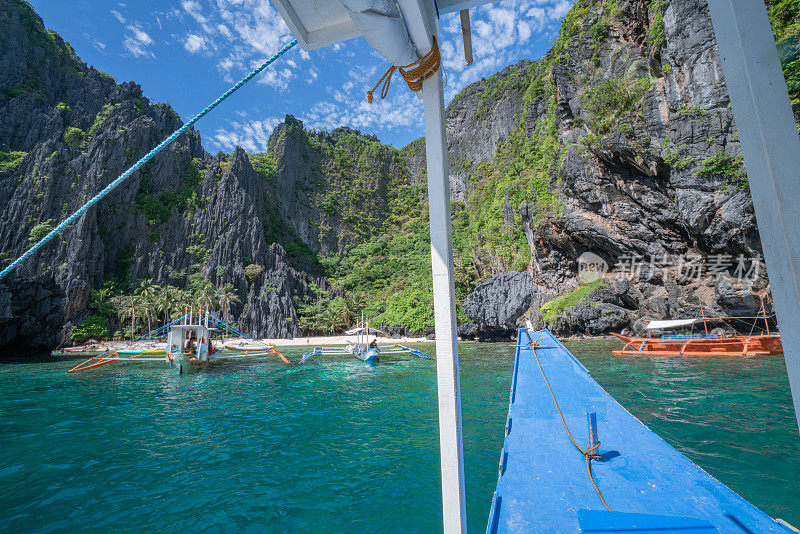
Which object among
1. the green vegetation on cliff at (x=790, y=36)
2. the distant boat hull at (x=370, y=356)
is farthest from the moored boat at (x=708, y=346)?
the distant boat hull at (x=370, y=356)

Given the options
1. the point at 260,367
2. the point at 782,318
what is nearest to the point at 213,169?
the point at 260,367

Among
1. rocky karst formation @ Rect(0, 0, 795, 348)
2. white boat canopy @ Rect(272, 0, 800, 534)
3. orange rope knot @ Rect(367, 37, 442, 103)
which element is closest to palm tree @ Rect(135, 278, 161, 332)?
rocky karst formation @ Rect(0, 0, 795, 348)

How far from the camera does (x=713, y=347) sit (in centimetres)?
1659

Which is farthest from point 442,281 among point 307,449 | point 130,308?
point 130,308

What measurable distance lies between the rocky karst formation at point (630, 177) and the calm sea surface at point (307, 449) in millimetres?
9412

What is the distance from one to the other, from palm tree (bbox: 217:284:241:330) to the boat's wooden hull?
46662 millimetres

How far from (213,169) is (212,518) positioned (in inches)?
2575

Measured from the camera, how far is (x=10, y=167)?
45219mm

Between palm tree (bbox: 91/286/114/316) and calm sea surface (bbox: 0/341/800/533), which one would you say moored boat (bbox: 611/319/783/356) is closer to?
calm sea surface (bbox: 0/341/800/533)

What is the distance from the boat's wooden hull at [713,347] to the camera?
15703mm

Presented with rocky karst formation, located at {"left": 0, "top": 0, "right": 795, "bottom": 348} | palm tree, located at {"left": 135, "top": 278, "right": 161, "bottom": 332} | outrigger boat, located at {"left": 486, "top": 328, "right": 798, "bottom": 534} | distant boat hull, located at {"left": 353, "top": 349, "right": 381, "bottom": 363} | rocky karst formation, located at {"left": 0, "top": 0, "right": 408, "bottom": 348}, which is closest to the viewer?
outrigger boat, located at {"left": 486, "top": 328, "right": 798, "bottom": 534}

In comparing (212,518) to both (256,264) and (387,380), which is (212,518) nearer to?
(387,380)

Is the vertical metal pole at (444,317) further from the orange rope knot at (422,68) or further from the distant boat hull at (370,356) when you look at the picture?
the distant boat hull at (370,356)

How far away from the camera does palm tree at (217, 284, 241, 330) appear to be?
159 ft
